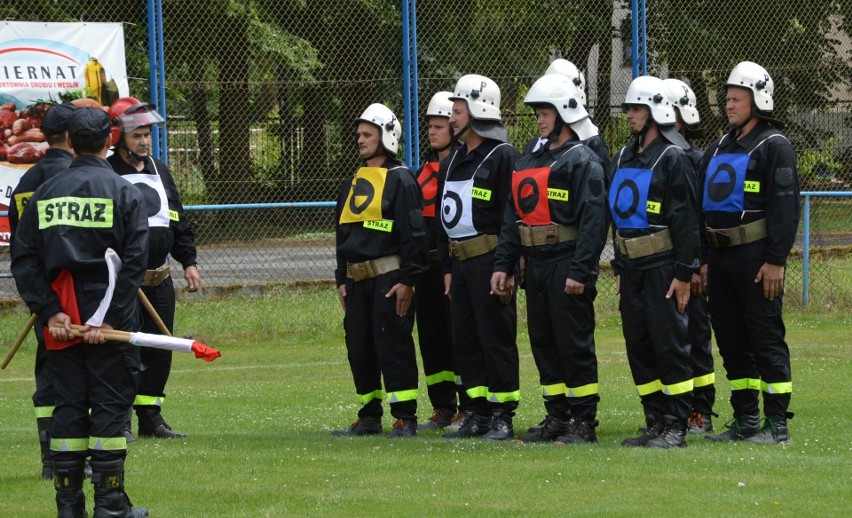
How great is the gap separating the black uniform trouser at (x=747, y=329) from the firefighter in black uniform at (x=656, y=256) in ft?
1.67

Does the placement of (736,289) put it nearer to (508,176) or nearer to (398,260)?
(508,176)

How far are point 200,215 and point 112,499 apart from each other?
36.3 ft

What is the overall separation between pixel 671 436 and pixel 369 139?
2981 mm

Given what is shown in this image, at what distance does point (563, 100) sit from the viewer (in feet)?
28.8

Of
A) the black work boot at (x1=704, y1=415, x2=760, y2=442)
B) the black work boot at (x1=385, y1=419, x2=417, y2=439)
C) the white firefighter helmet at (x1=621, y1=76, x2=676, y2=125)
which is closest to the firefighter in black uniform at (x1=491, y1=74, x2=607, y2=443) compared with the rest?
the white firefighter helmet at (x1=621, y1=76, x2=676, y2=125)

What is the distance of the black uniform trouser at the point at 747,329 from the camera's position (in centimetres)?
866

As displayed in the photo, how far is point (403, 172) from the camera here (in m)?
9.43

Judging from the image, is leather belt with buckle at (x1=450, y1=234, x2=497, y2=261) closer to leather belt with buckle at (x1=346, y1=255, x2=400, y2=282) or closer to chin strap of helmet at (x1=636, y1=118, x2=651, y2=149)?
leather belt with buckle at (x1=346, y1=255, x2=400, y2=282)

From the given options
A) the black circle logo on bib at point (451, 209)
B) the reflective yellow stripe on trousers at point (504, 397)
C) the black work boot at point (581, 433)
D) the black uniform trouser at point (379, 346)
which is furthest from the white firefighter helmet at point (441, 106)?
the black work boot at point (581, 433)

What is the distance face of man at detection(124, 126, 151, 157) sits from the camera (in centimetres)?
934

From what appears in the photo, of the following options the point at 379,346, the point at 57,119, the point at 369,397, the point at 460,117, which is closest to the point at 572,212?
the point at 460,117

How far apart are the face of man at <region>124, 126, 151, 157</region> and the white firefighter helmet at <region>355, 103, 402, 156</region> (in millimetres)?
1530

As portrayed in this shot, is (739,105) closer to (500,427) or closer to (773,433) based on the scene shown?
(773,433)

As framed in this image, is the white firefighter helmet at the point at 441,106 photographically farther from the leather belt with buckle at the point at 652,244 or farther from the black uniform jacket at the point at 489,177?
the leather belt with buckle at the point at 652,244
